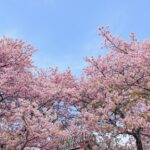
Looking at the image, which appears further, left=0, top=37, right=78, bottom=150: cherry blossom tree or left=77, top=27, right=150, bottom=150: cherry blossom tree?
left=77, top=27, right=150, bottom=150: cherry blossom tree

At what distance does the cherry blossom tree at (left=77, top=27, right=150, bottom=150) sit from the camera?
708 inches

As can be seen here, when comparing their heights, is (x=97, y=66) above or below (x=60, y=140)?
above

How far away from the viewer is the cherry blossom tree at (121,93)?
59.0ft

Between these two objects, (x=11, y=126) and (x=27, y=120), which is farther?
(x=11, y=126)

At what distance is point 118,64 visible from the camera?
72.0 feet

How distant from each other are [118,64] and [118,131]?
5236 millimetres

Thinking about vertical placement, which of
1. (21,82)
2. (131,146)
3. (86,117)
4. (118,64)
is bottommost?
(131,146)

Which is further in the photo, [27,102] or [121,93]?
[121,93]

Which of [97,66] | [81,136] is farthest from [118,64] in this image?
[81,136]

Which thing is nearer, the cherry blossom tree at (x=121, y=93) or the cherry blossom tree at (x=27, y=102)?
the cherry blossom tree at (x=27, y=102)

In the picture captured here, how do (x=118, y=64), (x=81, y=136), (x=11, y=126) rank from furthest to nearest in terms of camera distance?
(x=118, y=64) < (x=81, y=136) < (x=11, y=126)

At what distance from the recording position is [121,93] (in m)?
19.8

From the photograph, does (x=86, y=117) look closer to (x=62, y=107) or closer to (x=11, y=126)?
(x=62, y=107)

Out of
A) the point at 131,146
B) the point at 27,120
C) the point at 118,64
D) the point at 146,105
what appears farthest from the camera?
the point at 131,146
